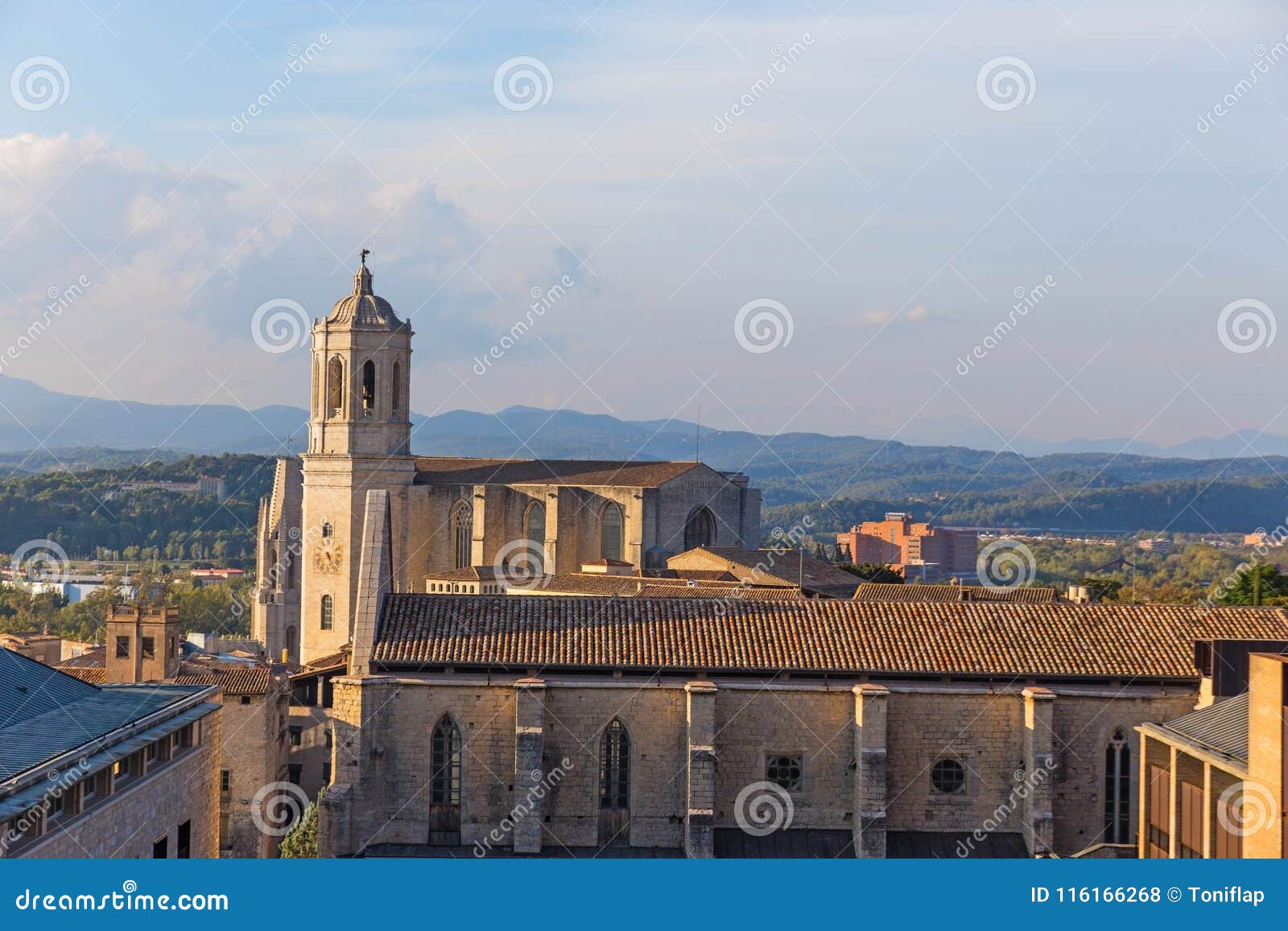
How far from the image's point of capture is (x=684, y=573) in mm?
58656

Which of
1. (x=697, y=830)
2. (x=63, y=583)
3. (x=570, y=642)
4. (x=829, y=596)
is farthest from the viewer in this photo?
(x=63, y=583)

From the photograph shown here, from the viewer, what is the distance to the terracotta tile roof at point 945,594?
51403mm

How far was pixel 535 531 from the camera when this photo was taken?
68.6 metres

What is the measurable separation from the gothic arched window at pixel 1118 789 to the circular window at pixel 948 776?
8.28 feet

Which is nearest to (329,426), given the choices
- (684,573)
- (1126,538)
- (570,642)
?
(684,573)

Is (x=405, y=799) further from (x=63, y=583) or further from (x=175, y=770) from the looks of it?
(x=63, y=583)

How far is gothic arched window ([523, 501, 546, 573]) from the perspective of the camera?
2670 inches

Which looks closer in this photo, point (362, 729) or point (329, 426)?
point (362, 729)

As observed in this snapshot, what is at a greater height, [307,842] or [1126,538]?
[1126,538]

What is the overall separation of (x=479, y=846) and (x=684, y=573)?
3203 centimetres
